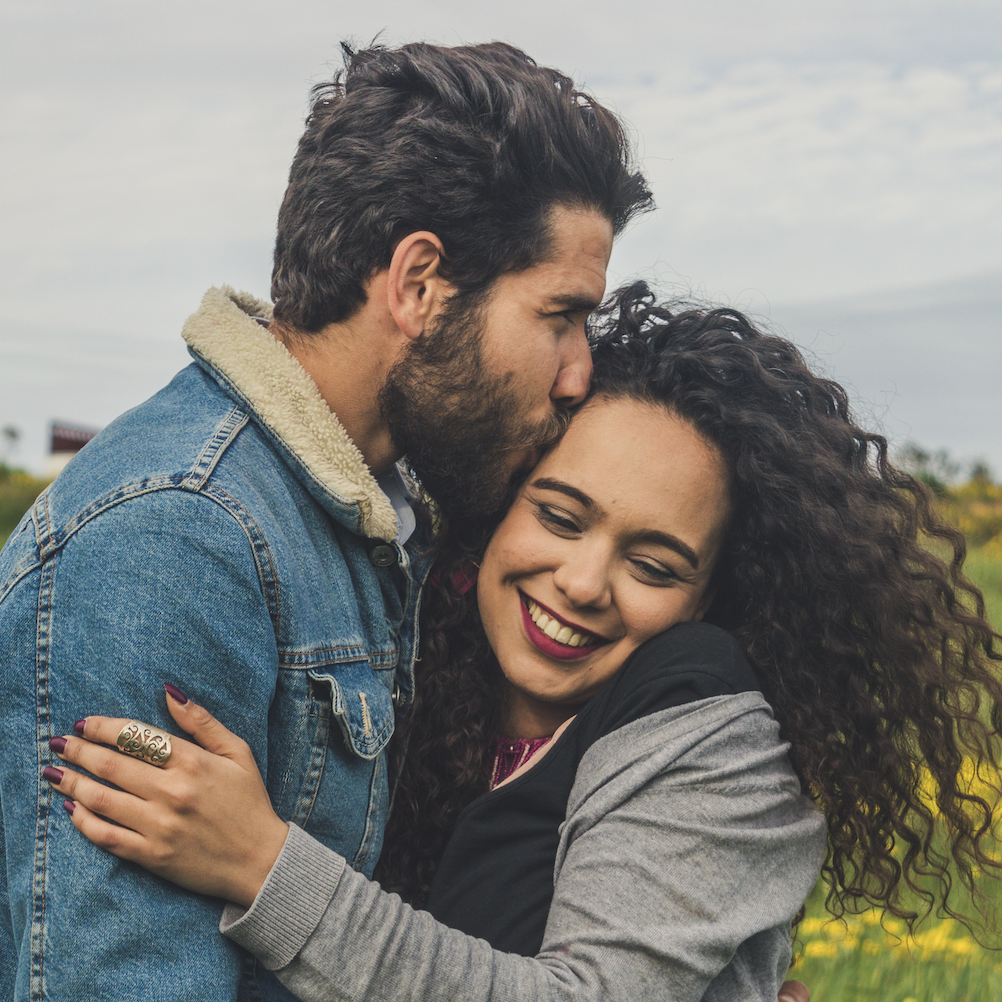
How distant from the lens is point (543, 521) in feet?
8.63

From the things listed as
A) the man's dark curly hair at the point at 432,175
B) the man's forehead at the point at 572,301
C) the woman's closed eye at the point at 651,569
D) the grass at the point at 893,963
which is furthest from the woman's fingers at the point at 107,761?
the grass at the point at 893,963

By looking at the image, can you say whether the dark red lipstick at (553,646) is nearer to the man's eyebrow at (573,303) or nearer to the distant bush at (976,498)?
the man's eyebrow at (573,303)

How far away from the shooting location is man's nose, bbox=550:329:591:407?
264cm

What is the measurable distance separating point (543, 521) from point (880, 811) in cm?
115

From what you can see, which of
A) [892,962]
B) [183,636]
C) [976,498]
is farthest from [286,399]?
[976,498]

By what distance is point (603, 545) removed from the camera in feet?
8.38

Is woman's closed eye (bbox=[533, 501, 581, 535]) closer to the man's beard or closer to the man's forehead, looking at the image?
the man's beard

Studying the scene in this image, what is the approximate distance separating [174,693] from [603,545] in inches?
44.8

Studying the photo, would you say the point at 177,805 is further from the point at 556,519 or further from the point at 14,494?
the point at 14,494

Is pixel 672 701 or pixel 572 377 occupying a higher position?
pixel 572 377

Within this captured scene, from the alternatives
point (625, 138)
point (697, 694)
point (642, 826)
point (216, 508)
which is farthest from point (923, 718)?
point (216, 508)

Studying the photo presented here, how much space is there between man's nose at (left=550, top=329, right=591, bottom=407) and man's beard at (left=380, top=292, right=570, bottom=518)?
1.9 inches

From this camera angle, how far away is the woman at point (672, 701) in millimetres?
1947

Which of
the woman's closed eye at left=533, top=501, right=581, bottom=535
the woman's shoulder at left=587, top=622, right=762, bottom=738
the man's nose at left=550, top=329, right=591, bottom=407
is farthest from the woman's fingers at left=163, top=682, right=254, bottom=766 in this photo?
the man's nose at left=550, top=329, right=591, bottom=407
